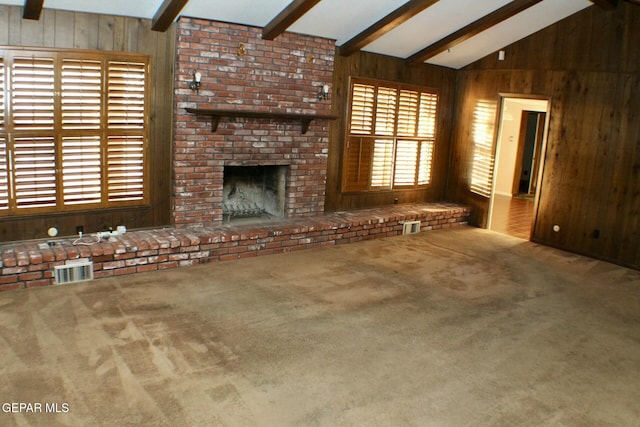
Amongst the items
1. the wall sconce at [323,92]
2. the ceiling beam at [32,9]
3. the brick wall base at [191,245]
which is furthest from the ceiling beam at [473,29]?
the ceiling beam at [32,9]

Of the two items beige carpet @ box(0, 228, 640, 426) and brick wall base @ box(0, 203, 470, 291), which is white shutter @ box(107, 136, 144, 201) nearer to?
brick wall base @ box(0, 203, 470, 291)

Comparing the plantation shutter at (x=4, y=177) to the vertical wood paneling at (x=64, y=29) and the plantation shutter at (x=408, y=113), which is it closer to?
the vertical wood paneling at (x=64, y=29)

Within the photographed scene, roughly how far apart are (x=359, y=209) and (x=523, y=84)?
2785 millimetres

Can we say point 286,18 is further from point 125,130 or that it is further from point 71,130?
point 71,130

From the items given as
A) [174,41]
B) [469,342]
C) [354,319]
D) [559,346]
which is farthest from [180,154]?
[559,346]

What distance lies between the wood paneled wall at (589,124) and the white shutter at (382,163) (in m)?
1.81

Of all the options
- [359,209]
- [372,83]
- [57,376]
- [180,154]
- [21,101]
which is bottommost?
[57,376]

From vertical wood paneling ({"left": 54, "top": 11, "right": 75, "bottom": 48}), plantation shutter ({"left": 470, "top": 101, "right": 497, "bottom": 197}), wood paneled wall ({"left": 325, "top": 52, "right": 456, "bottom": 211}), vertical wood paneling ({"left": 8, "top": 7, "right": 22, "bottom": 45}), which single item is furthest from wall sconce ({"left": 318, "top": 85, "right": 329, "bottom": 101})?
vertical wood paneling ({"left": 8, "top": 7, "right": 22, "bottom": 45})

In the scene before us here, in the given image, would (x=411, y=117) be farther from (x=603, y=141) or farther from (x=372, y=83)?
(x=603, y=141)

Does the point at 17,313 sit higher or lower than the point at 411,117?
lower

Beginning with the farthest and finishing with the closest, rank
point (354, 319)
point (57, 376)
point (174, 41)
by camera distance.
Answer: point (174, 41), point (354, 319), point (57, 376)

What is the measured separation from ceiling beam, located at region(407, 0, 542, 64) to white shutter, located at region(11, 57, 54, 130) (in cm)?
450

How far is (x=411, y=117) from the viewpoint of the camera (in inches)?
295

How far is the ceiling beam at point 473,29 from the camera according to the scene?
19.3 feet
